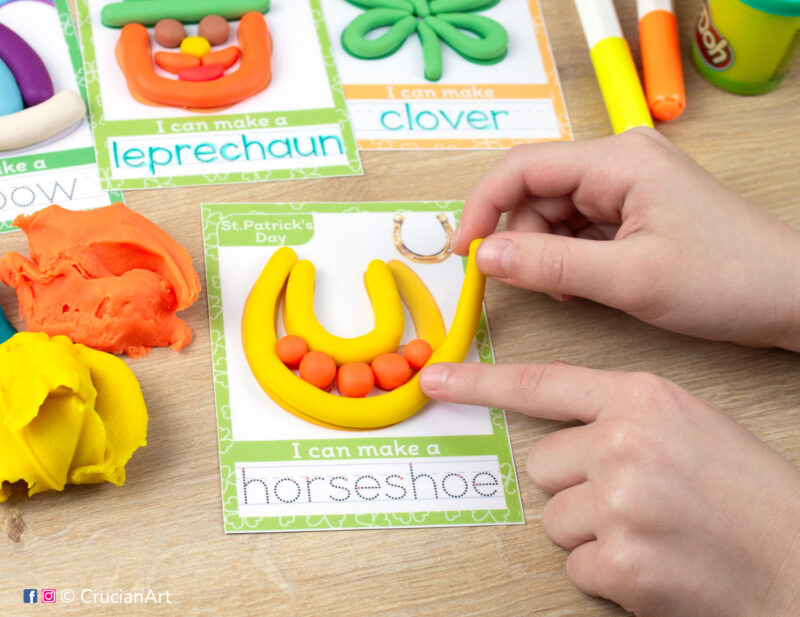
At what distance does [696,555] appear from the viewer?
569mm

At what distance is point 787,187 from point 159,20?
0.63m

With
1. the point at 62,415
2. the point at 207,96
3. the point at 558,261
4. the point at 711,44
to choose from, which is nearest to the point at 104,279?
the point at 62,415

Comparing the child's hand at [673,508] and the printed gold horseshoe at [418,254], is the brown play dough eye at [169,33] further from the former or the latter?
the child's hand at [673,508]

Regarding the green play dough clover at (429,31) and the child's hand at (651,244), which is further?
the green play dough clover at (429,31)

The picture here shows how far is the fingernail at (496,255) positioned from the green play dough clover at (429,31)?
28 centimetres

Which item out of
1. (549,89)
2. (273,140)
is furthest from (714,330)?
(273,140)

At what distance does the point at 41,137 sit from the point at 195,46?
0.17 meters

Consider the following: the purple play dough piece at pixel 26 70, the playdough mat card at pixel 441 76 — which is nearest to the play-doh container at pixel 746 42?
the playdough mat card at pixel 441 76

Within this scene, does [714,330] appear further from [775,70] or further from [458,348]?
[775,70]

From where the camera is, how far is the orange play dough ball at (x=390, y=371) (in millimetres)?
669

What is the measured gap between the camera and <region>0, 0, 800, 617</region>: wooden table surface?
1.90ft

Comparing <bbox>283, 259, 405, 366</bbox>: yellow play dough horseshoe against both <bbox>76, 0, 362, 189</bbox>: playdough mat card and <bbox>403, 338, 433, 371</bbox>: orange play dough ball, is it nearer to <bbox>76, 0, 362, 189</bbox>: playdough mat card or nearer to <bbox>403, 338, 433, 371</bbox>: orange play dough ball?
<bbox>403, 338, 433, 371</bbox>: orange play dough ball

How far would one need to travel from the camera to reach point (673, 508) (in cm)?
57

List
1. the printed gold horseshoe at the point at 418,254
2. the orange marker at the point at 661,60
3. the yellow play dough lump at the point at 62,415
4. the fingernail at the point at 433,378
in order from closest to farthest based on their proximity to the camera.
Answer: the yellow play dough lump at the point at 62,415
the fingernail at the point at 433,378
the printed gold horseshoe at the point at 418,254
the orange marker at the point at 661,60
